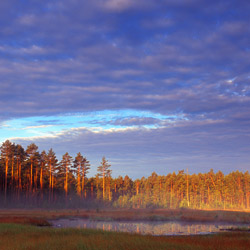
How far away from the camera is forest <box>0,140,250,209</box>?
7793 centimetres

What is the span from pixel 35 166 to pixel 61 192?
12697mm

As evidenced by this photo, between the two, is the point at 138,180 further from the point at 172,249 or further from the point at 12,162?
the point at 172,249

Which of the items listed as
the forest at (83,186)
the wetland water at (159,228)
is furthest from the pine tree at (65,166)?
the wetland water at (159,228)

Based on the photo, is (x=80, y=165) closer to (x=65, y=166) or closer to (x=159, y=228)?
(x=65, y=166)

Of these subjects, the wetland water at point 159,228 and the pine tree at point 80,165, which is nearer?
the wetland water at point 159,228

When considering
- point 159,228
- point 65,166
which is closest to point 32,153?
point 65,166

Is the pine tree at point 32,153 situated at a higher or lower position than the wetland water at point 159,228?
higher

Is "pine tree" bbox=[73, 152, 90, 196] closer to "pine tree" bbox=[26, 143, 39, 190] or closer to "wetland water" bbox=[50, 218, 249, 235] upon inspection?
"pine tree" bbox=[26, 143, 39, 190]

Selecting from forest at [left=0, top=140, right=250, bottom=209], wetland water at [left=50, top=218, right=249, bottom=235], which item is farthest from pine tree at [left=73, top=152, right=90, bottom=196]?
wetland water at [left=50, top=218, right=249, bottom=235]

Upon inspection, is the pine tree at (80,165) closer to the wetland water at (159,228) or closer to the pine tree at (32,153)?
the pine tree at (32,153)

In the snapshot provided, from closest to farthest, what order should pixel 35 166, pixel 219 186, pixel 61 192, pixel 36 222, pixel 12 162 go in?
pixel 36 222
pixel 12 162
pixel 35 166
pixel 61 192
pixel 219 186

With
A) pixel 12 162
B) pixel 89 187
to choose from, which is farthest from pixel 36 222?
pixel 89 187

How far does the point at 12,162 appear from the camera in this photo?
73875 mm

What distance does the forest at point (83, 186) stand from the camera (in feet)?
256
